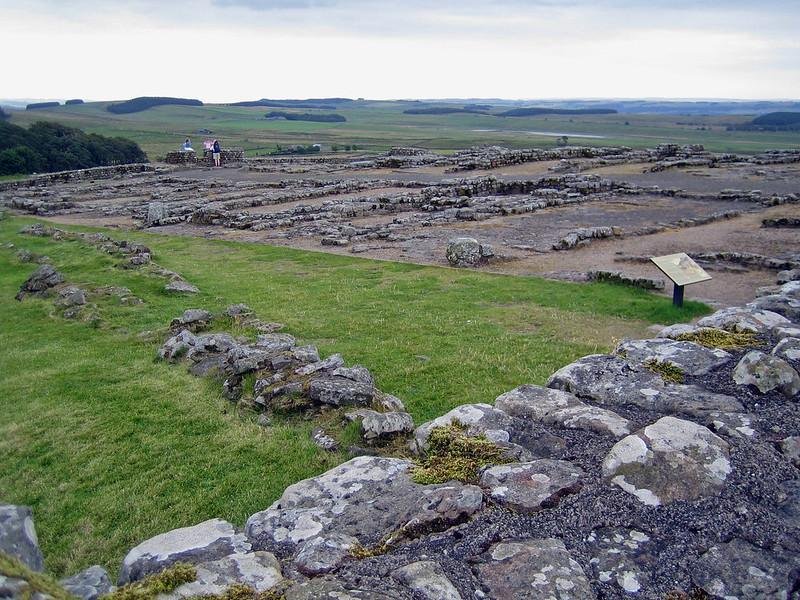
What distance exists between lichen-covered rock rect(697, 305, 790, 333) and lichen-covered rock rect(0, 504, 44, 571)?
8119mm

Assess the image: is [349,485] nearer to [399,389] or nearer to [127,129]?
[399,389]

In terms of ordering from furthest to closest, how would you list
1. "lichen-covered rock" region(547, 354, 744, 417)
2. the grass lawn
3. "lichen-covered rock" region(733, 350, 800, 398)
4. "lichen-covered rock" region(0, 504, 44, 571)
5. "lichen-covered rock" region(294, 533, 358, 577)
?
the grass lawn → "lichen-covered rock" region(733, 350, 800, 398) → "lichen-covered rock" region(547, 354, 744, 417) → "lichen-covered rock" region(0, 504, 44, 571) → "lichen-covered rock" region(294, 533, 358, 577)

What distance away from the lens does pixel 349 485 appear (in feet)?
17.5

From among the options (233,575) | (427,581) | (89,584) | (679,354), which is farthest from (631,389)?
(89,584)

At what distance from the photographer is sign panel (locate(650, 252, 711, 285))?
13.8 m

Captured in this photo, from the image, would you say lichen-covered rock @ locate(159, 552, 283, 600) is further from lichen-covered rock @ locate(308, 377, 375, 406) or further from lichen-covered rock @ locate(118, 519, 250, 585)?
lichen-covered rock @ locate(308, 377, 375, 406)

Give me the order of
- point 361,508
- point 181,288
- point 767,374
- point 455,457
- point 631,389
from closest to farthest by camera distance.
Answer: point 361,508 → point 455,457 → point 767,374 → point 631,389 → point 181,288

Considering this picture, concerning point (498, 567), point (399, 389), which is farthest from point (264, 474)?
point (498, 567)

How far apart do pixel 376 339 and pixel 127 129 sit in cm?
14937

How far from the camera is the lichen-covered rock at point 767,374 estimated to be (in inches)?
252

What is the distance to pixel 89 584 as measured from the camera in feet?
15.9

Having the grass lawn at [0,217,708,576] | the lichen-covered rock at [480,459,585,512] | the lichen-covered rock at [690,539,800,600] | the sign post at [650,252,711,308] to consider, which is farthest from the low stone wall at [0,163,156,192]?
the lichen-covered rock at [690,539,800,600]

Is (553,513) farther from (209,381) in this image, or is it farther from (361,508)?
(209,381)

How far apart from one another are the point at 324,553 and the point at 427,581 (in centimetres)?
79
